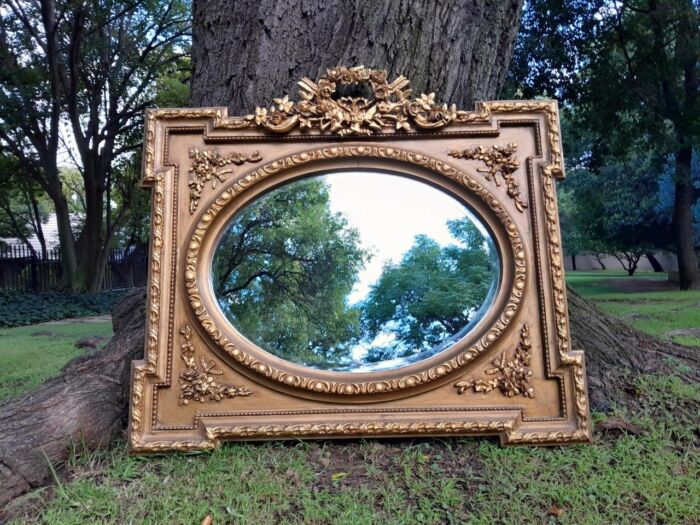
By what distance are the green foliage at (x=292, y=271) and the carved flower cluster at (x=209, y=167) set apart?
0.53 ft

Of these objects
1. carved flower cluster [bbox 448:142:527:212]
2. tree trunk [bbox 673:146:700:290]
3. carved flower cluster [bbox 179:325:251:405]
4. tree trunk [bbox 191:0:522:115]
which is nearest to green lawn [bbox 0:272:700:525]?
carved flower cluster [bbox 179:325:251:405]

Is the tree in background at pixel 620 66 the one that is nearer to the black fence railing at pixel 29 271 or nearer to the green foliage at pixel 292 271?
the green foliage at pixel 292 271

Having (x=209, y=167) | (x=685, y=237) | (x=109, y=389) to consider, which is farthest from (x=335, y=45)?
(x=685, y=237)

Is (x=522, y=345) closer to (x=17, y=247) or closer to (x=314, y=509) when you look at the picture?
(x=314, y=509)

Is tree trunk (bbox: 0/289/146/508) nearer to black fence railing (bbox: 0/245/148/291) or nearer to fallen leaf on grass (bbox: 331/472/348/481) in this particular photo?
fallen leaf on grass (bbox: 331/472/348/481)

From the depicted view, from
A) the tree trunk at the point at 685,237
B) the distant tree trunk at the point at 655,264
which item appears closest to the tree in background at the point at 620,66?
the tree trunk at the point at 685,237

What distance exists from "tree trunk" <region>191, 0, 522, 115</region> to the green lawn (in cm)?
154

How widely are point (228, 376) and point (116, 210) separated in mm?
19021

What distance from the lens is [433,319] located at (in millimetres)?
2016

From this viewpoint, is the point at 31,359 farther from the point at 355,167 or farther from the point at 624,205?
the point at 624,205

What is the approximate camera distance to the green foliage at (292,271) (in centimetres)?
201

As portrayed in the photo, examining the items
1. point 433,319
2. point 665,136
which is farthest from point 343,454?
point 665,136

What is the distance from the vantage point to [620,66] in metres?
8.65

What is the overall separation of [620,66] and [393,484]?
9249 mm
